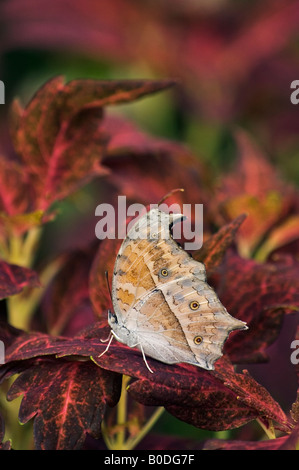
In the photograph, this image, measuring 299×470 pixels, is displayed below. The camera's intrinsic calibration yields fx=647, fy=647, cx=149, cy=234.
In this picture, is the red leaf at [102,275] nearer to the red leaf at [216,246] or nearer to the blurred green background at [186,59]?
the red leaf at [216,246]

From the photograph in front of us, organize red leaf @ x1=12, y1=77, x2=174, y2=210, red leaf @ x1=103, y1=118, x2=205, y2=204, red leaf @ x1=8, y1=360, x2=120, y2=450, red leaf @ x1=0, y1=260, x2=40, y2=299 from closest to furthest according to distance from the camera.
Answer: red leaf @ x1=8, y1=360, x2=120, y2=450 < red leaf @ x1=0, y1=260, x2=40, y2=299 < red leaf @ x1=12, y1=77, x2=174, y2=210 < red leaf @ x1=103, y1=118, x2=205, y2=204

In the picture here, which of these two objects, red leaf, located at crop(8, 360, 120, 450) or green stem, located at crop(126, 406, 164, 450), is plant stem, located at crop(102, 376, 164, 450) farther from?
red leaf, located at crop(8, 360, 120, 450)

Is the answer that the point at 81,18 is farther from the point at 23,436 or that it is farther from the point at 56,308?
the point at 23,436

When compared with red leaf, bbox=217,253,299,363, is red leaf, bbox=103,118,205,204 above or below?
above

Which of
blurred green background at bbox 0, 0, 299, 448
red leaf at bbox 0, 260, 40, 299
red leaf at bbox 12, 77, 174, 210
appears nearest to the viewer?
red leaf at bbox 0, 260, 40, 299


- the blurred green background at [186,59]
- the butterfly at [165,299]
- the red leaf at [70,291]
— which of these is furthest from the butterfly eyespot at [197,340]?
the blurred green background at [186,59]

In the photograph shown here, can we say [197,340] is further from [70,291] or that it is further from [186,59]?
[186,59]

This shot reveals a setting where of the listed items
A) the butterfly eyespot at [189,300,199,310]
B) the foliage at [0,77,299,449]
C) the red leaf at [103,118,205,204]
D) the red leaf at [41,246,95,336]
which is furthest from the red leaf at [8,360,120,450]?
the red leaf at [103,118,205,204]
